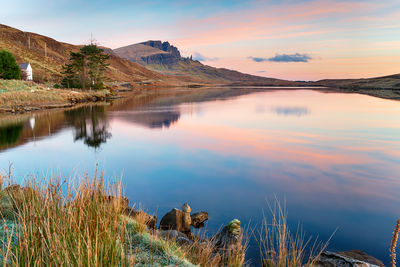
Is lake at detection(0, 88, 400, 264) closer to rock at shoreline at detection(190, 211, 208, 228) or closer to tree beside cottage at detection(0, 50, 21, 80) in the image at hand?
rock at shoreline at detection(190, 211, 208, 228)

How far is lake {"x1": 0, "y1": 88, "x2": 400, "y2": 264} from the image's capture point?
7.42 m

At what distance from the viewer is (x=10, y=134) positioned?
1612 centimetres

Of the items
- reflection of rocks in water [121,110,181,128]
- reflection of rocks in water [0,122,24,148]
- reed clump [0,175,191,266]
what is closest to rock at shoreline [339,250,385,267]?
reed clump [0,175,191,266]

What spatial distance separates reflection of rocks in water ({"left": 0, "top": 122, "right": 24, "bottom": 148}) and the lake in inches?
2.0

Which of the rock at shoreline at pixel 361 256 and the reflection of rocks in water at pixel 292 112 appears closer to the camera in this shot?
the rock at shoreline at pixel 361 256

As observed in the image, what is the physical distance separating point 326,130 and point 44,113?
77.6 ft

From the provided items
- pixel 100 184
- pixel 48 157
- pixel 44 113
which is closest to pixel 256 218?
pixel 100 184

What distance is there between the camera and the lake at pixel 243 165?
24.3 ft

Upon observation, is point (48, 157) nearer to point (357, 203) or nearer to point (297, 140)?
point (357, 203)

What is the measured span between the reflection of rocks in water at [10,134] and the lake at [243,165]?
2.0 inches

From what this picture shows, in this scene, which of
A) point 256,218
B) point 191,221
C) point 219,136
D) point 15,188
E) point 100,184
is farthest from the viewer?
point 219,136

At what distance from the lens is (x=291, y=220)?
7.17 metres

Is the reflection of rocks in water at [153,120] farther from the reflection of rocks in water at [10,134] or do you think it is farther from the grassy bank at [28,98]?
the grassy bank at [28,98]

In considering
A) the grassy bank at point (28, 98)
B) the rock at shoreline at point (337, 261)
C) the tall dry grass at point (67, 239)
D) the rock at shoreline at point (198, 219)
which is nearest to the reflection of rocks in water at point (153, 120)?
the grassy bank at point (28, 98)
